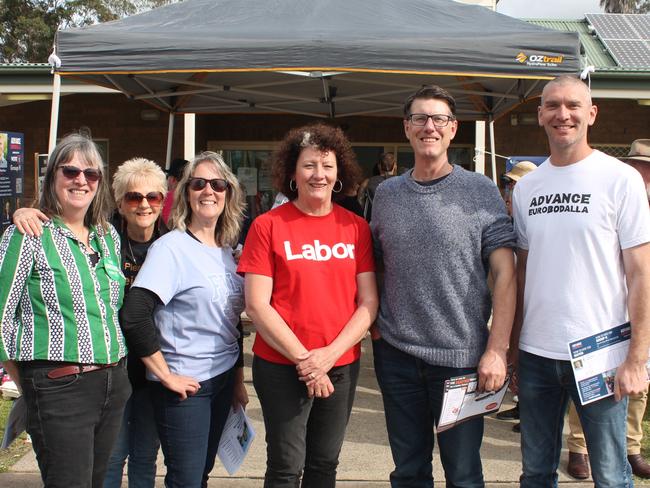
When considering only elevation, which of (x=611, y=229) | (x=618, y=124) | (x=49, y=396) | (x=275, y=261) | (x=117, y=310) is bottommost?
(x=49, y=396)

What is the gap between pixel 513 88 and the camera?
602 cm

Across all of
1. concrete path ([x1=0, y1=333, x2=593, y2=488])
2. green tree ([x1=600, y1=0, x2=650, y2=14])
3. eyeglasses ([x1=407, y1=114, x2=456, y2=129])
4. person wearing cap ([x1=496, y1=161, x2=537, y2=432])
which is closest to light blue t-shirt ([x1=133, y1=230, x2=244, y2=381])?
eyeglasses ([x1=407, y1=114, x2=456, y2=129])

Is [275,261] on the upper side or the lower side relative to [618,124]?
lower

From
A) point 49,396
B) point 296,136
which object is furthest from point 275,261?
point 49,396

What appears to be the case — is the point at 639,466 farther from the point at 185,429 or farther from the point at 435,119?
the point at 185,429

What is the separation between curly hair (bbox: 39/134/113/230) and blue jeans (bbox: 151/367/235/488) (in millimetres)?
703

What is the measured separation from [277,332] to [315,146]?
753 millimetres

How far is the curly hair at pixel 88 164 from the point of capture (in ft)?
7.80

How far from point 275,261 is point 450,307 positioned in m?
0.69

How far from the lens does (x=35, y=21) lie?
28.2m

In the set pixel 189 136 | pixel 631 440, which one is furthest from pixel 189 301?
pixel 189 136

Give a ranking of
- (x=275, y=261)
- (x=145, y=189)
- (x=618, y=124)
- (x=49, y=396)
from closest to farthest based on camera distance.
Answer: (x=49, y=396), (x=275, y=261), (x=145, y=189), (x=618, y=124)

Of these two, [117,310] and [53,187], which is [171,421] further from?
[53,187]

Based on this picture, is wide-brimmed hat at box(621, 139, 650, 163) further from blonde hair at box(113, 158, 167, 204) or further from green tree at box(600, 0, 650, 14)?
green tree at box(600, 0, 650, 14)
